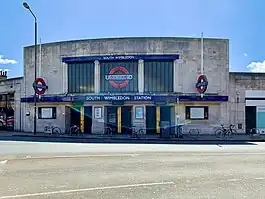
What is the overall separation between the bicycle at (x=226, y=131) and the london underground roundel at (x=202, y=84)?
3477 millimetres

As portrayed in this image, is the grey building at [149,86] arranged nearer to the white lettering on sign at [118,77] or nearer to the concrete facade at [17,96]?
the white lettering on sign at [118,77]

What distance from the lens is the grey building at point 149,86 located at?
92.0 feet

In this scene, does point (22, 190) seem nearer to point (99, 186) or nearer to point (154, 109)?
point (99, 186)

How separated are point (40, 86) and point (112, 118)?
6.98m

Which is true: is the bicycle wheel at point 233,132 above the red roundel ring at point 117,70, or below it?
below

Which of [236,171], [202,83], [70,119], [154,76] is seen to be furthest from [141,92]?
[236,171]

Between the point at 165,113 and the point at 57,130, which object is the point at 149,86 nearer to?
the point at 165,113

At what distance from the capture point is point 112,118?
2923 centimetres

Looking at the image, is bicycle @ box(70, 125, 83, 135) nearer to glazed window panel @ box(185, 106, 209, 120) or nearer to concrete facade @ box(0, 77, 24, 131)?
concrete facade @ box(0, 77, 24, 131)

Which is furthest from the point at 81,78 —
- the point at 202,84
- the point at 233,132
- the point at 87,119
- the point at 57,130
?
the point at 233,132

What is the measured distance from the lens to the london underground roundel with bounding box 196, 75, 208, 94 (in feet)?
88.4

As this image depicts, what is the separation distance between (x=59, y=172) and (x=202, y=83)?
19.6m

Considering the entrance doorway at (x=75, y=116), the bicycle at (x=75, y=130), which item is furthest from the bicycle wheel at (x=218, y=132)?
the entrance doorway at (x=75, y=116)

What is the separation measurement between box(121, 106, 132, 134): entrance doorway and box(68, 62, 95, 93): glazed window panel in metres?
3.28
